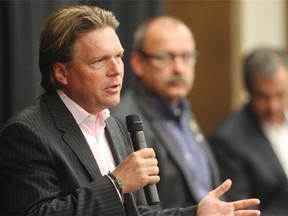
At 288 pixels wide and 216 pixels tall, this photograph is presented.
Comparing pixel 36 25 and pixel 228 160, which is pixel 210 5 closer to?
pixel 228 160

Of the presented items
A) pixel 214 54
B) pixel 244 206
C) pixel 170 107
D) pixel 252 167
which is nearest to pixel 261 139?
pixel 252 167

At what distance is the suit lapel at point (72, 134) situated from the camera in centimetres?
195

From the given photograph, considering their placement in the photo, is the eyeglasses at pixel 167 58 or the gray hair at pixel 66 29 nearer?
the gray hair at pixel 66 29

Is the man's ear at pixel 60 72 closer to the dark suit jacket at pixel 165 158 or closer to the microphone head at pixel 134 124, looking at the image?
the microphone head at pixel 134 124

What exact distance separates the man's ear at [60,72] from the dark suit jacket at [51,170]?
0.17 ft

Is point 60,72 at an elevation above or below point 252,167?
above

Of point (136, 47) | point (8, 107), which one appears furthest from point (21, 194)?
point (136, 47)

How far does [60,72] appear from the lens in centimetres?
200

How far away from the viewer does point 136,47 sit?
3631mm

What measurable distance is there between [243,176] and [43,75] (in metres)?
2.00

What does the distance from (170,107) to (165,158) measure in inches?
12.8

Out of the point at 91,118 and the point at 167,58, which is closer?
the point at 91,118

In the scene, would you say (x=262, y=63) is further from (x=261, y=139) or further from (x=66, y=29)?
(x=66, y=29)

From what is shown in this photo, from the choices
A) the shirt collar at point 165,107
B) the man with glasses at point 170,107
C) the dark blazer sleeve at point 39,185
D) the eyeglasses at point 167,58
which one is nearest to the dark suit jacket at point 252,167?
the man with glasses at point 170,107
